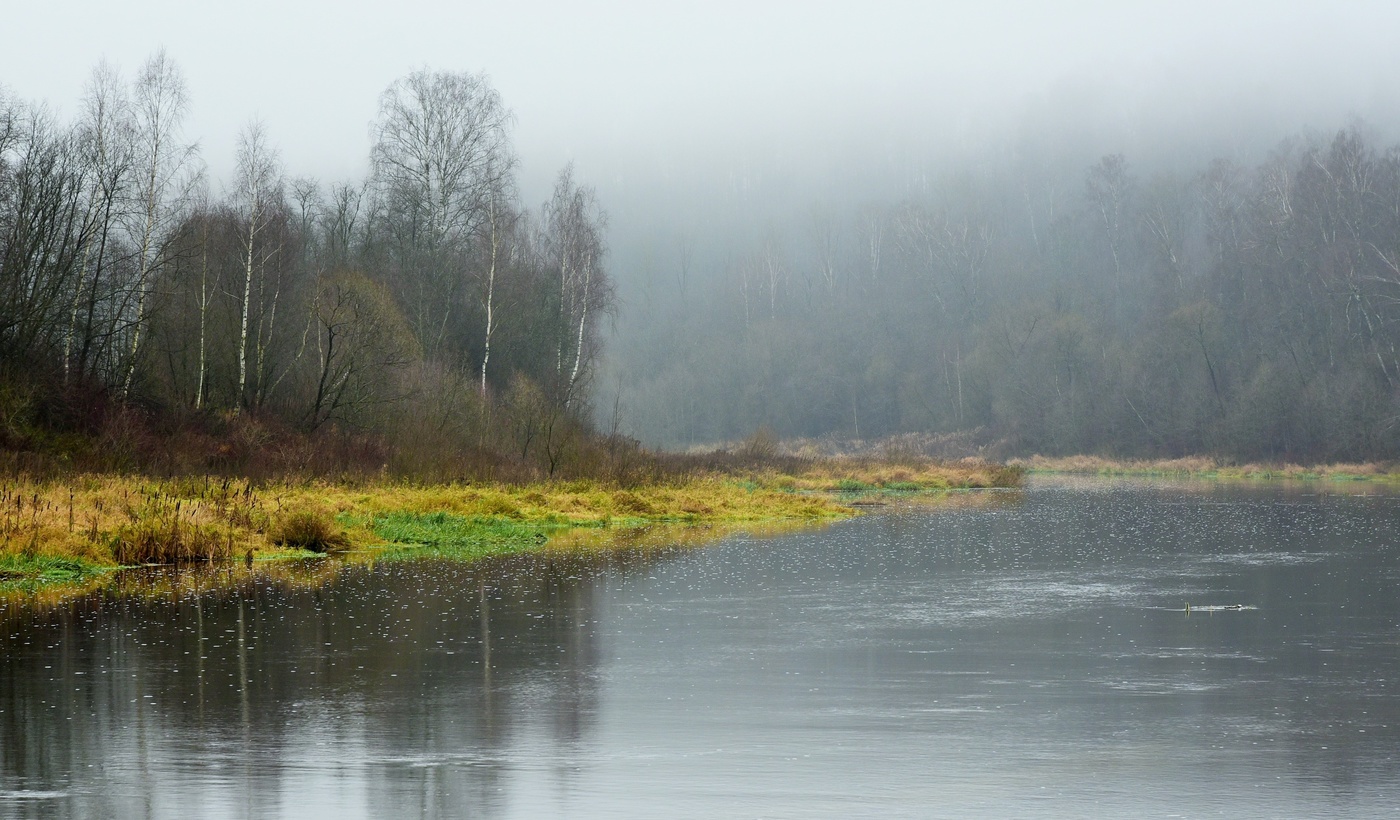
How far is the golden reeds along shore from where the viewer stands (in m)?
20.3

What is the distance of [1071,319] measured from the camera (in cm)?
10138

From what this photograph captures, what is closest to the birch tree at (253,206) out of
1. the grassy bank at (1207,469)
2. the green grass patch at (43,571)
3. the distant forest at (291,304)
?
the distant forest at (291,304)

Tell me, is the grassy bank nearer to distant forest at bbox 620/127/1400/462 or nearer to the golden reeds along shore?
distant forest at bbox 620/127/1400/462

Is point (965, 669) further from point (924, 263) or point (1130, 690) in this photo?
point (924, 263)

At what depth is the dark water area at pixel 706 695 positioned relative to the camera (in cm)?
768

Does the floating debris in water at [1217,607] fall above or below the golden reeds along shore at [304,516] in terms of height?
below

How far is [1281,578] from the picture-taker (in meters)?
20.7

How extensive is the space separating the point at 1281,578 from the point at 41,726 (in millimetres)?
17491

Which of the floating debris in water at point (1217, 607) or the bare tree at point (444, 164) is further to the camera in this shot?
the bare tree at point (444, 164)

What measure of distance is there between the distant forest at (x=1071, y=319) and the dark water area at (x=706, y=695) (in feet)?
195

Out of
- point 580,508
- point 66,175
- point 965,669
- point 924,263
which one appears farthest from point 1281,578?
point 924,263

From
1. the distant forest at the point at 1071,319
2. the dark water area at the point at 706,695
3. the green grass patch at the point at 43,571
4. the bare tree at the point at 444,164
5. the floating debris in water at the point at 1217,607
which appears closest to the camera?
→ the dark water area at the point at 706,695

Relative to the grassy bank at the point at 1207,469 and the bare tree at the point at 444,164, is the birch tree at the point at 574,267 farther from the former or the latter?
the grassy bank at the point at 1207,469

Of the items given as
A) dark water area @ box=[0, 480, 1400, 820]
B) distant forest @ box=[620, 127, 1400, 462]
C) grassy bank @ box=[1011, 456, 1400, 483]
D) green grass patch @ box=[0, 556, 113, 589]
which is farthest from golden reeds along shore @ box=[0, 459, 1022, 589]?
distant forest @ box=[620, 127, 1400, 462]
